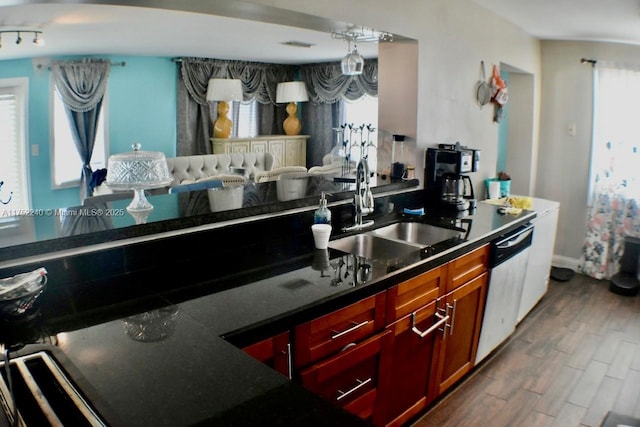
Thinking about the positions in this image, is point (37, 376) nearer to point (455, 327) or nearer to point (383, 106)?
point (455, 327)

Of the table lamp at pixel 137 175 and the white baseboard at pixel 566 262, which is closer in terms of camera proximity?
the table lamp at pixel 137 175

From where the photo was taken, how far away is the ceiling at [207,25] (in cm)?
226

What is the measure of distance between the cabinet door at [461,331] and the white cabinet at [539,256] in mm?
804

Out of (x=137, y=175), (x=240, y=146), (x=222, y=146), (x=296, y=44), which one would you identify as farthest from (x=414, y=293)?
(x=240, y=146)

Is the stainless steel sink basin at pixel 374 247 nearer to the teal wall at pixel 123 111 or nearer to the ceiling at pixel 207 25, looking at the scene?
the ceiling at pixel 207 25

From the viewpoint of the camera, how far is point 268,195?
239cm

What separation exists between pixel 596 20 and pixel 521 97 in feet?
4.54

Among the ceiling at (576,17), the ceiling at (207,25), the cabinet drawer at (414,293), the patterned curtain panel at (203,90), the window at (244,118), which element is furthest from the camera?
the window at (244,118)

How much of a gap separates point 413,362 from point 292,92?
576cm

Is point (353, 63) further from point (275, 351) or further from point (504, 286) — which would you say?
point (275, 351)

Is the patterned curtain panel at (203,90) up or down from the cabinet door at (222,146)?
up

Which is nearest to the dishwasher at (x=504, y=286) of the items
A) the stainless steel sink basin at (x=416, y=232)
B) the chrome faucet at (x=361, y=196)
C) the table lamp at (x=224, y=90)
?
the stainless steel sink basin at (x=416, y=232)

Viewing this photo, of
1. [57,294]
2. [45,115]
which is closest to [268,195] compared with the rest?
[57,294]

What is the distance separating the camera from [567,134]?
4.69m
